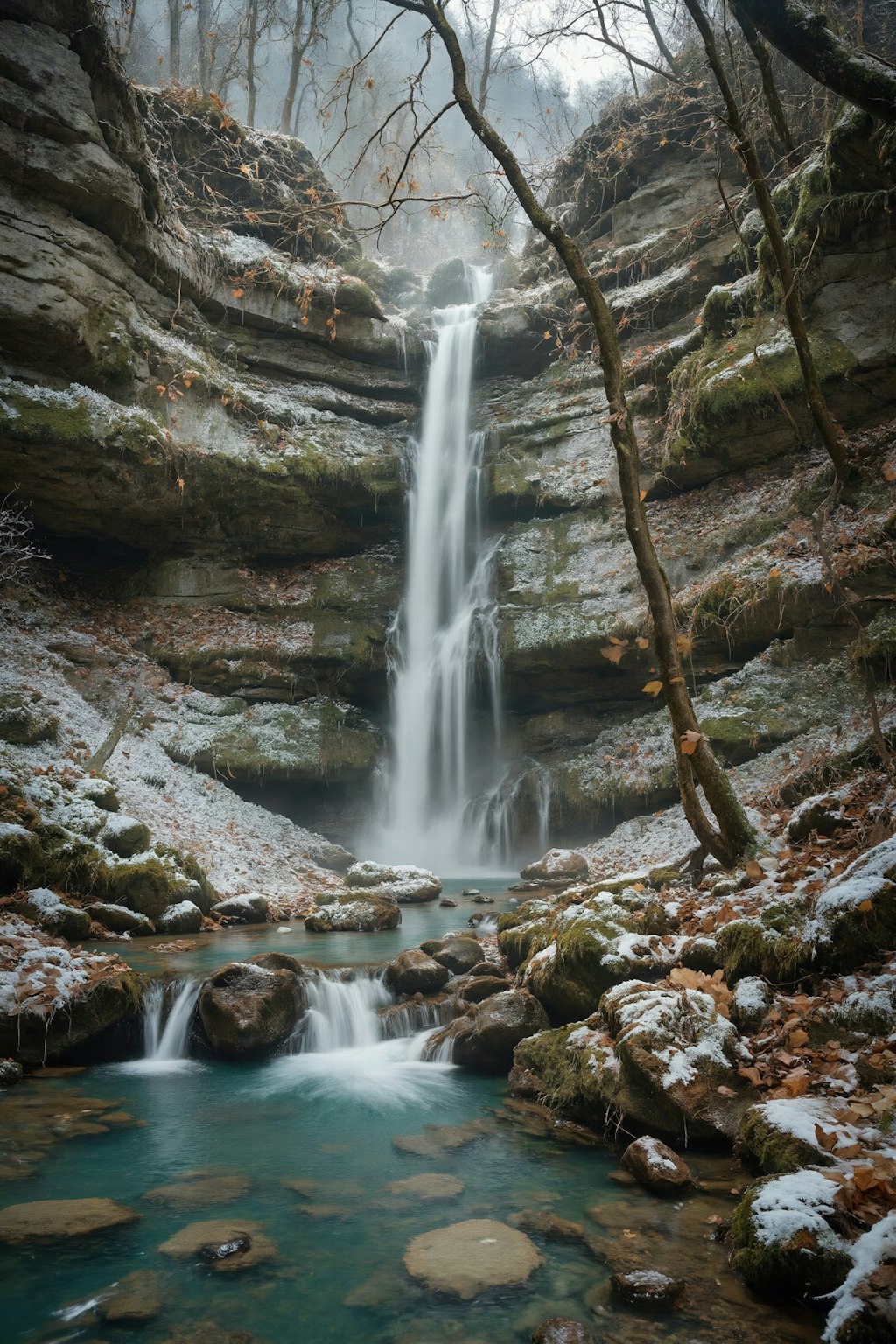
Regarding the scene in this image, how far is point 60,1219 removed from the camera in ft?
10.7

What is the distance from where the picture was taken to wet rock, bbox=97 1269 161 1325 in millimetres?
2652

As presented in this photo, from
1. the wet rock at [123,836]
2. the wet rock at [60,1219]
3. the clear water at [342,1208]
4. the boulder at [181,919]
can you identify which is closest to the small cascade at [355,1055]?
the clear water at [342,1208]

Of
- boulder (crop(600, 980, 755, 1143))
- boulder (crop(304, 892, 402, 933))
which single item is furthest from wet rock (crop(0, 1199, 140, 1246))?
boulder (crop(304, 892, 402, 933))

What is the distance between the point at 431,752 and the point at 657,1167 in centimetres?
1165

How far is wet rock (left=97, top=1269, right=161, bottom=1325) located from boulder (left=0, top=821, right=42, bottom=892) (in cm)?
470

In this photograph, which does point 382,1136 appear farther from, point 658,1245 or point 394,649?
point 394,649

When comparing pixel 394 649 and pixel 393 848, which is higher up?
pixel 394 649

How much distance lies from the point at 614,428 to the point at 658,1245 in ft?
15.4

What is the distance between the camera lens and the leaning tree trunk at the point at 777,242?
491 cm

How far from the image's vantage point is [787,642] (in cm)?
1067

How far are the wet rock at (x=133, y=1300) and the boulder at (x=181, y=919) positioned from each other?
18.6 feet

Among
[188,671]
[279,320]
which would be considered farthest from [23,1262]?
[279,320]

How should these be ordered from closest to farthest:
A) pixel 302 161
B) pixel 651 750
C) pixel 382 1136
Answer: pixel 382 1136, pixel 651 750, pixel 302 161

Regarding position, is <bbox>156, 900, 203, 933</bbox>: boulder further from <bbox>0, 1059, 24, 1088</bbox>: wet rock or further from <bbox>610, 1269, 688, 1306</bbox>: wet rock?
<bbox>610, 1269, 688, 1306</bbox>: wet rock
